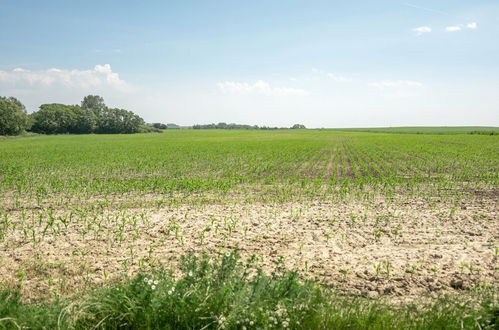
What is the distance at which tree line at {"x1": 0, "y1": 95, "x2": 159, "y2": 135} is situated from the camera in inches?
2950

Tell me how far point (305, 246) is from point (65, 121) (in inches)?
4367

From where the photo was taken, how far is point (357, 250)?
7754 millimetres

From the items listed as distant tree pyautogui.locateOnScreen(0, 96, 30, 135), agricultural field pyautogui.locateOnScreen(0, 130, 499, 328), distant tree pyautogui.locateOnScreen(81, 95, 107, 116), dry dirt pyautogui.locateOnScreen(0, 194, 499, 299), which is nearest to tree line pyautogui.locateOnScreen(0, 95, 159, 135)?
distant tree pyautogui.locateOnScreen(0, 96, 30, 135)

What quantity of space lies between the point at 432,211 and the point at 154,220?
9.91 meters

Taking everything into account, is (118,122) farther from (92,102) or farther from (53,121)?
(92,102)

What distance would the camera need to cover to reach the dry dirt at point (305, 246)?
20.1 ft

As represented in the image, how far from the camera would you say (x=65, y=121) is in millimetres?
99875

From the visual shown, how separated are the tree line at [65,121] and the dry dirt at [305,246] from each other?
81759 millimetres

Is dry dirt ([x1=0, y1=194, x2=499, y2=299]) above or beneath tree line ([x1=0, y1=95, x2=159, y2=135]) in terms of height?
beneath

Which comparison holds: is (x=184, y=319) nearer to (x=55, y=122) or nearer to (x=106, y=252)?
(x=106, y=252)

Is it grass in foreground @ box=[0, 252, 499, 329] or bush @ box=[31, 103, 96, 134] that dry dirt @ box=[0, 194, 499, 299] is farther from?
bush @ box=[31, 103, 96, 134]

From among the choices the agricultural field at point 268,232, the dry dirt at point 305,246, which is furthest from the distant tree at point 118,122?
the dry dirt at point 305,246

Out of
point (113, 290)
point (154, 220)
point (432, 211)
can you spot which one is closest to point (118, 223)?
point (154, 220)

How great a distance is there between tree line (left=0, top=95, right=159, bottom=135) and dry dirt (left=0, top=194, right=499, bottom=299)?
8176 centimetres
